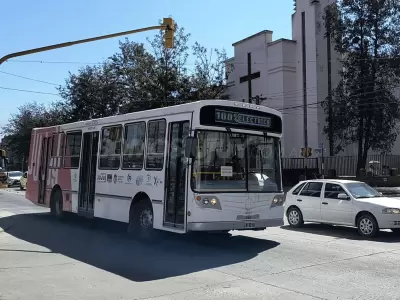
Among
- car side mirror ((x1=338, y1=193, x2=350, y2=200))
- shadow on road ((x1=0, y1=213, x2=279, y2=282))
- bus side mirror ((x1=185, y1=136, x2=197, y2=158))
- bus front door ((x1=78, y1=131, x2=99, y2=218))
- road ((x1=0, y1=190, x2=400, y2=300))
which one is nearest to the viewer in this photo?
road ((x1=0, y1=190, x2=400, y2=300))

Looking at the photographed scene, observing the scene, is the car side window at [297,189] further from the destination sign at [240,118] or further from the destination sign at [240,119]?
the destination sign at [240,119]

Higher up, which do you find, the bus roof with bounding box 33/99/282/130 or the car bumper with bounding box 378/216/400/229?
the bus roof with bounding box 33/99/282/130

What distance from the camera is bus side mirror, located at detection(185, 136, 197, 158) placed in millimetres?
9188

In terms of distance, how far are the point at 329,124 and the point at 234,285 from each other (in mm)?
33988

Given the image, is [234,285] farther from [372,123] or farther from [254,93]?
[254,93]

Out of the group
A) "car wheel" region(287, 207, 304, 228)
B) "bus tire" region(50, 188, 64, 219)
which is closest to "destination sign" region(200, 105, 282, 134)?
"car wheel" region(287, 207, 304, 228)

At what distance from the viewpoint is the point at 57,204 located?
1550cm

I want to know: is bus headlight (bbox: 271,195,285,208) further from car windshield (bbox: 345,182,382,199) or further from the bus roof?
car windshield (bbox: 345,182,382,199)

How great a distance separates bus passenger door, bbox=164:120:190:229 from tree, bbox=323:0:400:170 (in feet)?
96.6

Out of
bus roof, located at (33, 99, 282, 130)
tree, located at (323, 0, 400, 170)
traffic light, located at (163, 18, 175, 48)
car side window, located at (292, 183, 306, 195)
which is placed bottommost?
car side window, located at (292, 183, 306, 195)

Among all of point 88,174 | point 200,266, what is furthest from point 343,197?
point 88,174

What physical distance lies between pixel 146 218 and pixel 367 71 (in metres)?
31.2

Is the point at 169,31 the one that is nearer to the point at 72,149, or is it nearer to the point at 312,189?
the point at 72,149

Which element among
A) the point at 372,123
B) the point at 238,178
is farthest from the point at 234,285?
the point at 372,123
